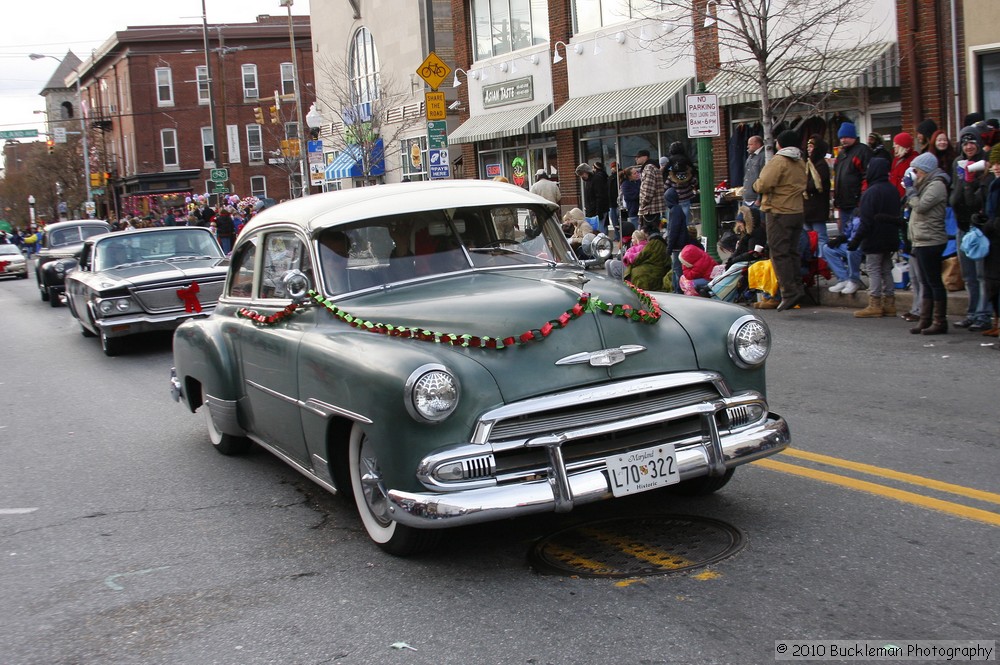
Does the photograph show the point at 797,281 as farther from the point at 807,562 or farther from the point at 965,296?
the point at 807,562

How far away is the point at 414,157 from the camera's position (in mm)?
38781

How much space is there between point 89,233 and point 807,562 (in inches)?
967

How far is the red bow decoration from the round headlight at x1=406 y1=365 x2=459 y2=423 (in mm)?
9432

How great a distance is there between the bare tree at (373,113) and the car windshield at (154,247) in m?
21.5

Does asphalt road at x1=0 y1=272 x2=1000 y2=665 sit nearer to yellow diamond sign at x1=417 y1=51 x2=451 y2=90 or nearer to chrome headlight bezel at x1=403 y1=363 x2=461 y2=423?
chrome headlight bezel at x1=403 y1=363 x2=461 y2=423

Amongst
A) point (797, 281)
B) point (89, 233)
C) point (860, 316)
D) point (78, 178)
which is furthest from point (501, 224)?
point (78, 178)

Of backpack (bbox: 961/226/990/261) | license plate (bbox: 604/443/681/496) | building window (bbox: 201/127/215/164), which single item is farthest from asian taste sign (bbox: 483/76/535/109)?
building window (bbox: 201/127/215/164)

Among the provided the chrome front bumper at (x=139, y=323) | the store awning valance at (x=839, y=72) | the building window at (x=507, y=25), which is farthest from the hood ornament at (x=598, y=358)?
the building window at (x=507, y=25)

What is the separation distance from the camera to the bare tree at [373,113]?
126 feet

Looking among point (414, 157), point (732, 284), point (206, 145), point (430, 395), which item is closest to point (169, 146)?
point (206, 145)

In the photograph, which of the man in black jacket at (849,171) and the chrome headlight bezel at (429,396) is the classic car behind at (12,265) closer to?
the man in black jacket at (849,171)

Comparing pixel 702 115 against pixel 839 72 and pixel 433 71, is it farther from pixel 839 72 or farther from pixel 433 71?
pixel 433 71

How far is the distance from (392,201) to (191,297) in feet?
26.1

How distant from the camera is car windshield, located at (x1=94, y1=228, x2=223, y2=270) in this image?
1477cm
